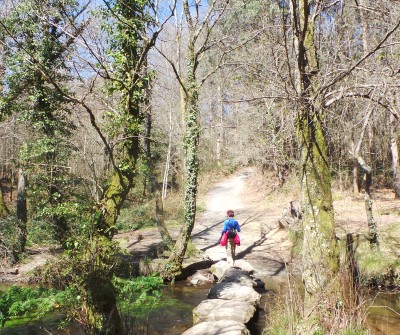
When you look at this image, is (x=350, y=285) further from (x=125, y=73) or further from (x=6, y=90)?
(x=6, y=90)

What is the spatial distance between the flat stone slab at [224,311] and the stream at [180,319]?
0.32 metres

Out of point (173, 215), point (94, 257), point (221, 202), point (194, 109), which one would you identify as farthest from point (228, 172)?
point (94, 257)

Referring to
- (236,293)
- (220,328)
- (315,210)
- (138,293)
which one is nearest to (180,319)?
(236,293)

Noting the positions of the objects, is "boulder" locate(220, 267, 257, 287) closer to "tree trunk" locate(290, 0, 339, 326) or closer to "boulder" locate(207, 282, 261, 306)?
"boulder" locate(207, 282, 261, 306)

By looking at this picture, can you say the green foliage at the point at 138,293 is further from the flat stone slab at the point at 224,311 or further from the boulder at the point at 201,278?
the boulder at the point at 201,278

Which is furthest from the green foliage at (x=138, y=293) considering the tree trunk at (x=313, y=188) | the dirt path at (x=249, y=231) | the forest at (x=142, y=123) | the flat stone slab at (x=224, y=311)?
the dirt path at (x=249, y=231)

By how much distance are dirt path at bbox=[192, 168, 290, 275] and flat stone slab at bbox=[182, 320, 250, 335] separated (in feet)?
14.0

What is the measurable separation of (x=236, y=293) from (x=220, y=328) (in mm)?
2382

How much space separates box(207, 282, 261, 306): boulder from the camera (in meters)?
8.20

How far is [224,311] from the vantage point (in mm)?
7164

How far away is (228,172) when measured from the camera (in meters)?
35.5

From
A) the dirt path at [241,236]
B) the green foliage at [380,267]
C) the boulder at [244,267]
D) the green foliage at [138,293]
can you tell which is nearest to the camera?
the green foliage at [138,293]

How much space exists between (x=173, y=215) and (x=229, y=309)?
13.5m

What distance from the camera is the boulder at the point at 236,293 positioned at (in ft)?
26.9
